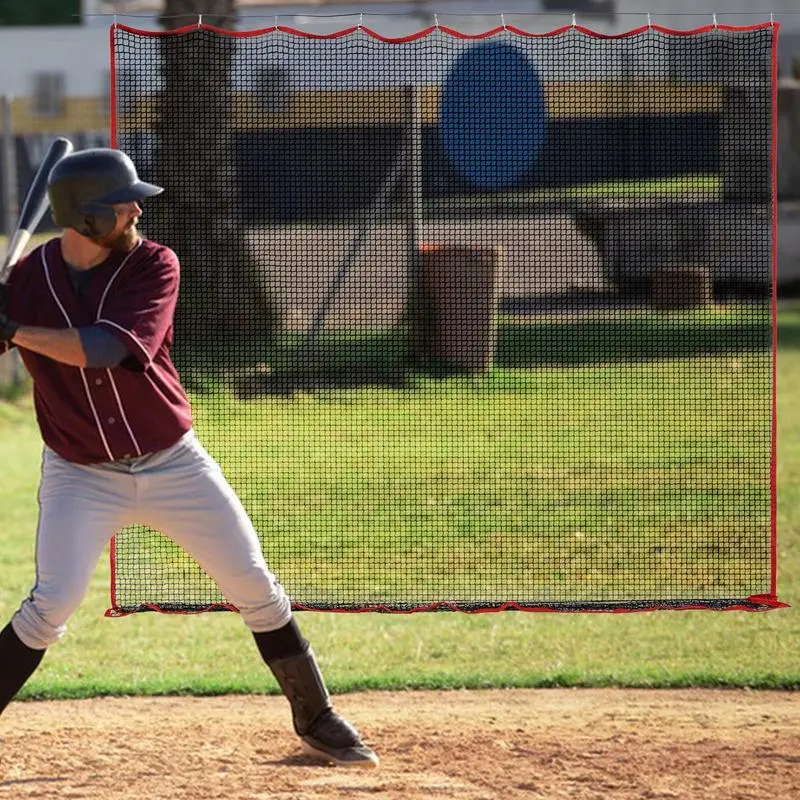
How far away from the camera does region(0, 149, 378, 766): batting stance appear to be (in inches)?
187

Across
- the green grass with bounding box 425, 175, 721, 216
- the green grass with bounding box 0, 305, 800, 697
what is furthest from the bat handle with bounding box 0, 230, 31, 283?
the green grass with bounding box 425, 175, 721, 216

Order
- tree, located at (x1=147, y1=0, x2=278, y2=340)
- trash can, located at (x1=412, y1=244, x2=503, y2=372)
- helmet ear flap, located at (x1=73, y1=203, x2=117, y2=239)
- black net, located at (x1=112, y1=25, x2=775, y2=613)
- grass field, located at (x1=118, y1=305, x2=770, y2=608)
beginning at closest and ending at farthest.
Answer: helmet ear flap, located at (x1=73, y1=203, x2=117, y2=239)
black net, located at (x1=112, y1=25, x2=775, y2=613)
tree, located at (x1=147, y1=0, x2=278, y2=340)
grass field, located at (x1=118, y1=305, x2=770, y2=608)
trash can, located at (x1=412, y1=244, x2=503, y2=372)

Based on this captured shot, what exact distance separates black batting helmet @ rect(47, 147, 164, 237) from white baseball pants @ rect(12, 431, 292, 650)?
693 millimetres

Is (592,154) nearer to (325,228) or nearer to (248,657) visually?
(325,228)

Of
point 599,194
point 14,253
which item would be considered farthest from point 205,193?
point 14,253

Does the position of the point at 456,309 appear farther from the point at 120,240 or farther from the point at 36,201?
the point at 120,240

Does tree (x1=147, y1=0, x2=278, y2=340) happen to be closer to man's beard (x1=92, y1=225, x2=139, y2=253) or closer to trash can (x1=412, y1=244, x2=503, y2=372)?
trash can (x1=412, y1=244, x2=503, y2=372)

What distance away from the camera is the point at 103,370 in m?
4.73

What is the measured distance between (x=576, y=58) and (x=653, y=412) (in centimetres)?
395

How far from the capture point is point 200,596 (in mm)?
7441

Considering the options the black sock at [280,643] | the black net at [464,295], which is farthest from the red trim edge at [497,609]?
the black sock at [280,643]

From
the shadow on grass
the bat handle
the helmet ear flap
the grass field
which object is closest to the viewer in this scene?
the helmet ear flap

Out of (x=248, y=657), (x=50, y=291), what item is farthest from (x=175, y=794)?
(x=248, y=657)

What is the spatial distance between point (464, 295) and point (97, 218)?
4522mm
